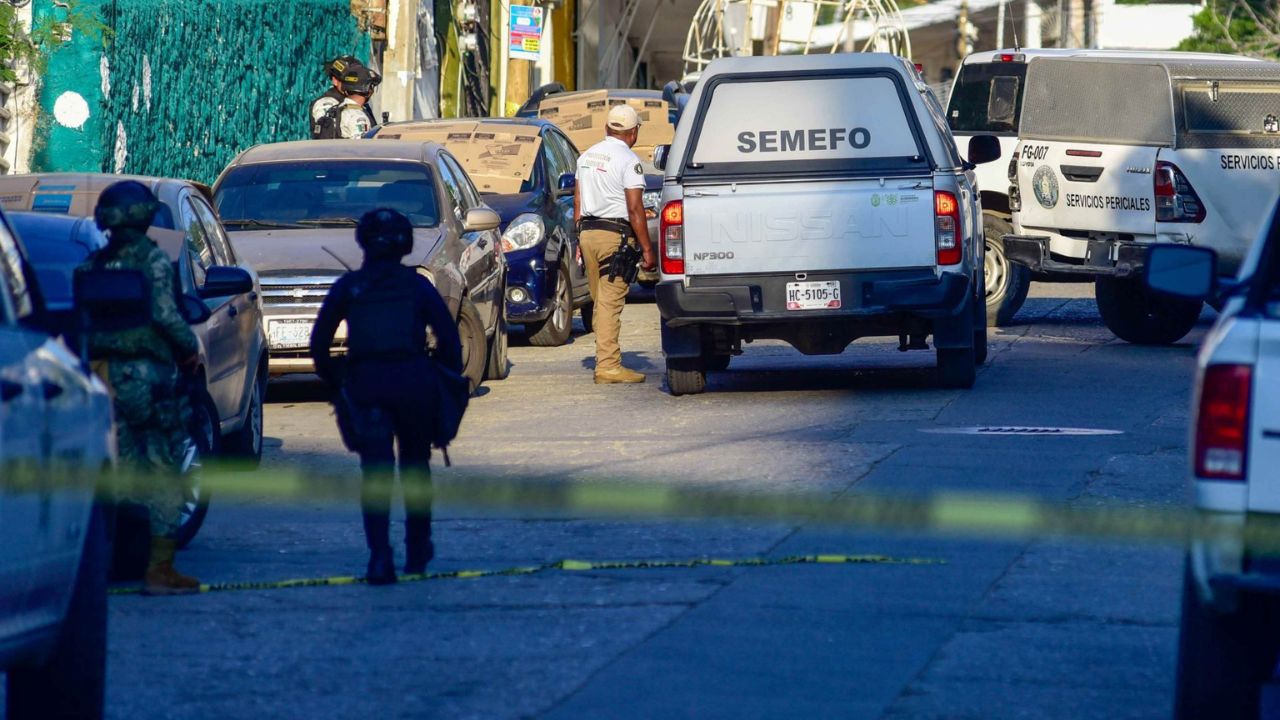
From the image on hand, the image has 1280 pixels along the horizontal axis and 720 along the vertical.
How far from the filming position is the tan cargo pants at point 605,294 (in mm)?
14648

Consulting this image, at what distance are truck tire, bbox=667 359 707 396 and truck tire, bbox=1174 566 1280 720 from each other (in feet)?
28.6

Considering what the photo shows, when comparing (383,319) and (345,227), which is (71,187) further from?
(345,227)

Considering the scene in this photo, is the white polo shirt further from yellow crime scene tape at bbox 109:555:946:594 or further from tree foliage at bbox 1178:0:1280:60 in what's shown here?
tree foliage at bbox 1178:0:1280:60

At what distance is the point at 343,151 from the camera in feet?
49.2

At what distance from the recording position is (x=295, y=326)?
1330cm

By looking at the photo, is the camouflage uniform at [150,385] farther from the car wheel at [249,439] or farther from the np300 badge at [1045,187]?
the np300 badge at [1045,187]

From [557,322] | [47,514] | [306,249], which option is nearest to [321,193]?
[306,249]

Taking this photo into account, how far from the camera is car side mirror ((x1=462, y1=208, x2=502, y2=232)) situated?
14.2 m

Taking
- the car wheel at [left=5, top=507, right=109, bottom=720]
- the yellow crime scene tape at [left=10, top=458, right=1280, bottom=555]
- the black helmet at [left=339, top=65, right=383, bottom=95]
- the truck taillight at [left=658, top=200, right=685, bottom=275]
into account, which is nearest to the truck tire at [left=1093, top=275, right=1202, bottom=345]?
the truck taillight at [left=658, top=200, right=685, bottom=275]

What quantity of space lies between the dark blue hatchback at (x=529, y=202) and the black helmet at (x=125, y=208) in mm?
8703

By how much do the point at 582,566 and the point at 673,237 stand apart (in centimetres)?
542

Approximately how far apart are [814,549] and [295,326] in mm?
5723

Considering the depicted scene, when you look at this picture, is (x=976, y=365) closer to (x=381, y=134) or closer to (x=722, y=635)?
(x=381, y=134)

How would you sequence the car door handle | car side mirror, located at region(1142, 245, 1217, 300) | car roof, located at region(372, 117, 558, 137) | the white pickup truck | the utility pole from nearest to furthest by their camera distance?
the white pickup truck → the car door handle → car side mirror, located at region(1142, 245, 1217, 300) → car roof, located at region(372, 117, 558, 137) → the utility pole
